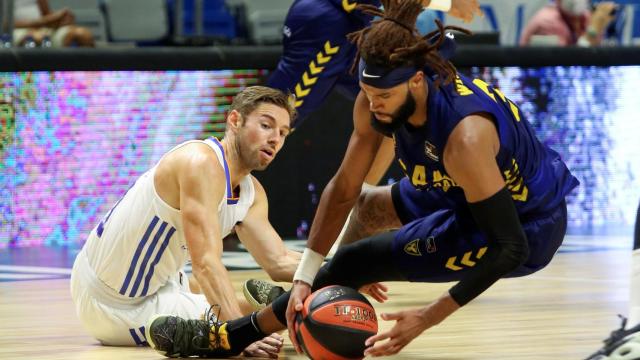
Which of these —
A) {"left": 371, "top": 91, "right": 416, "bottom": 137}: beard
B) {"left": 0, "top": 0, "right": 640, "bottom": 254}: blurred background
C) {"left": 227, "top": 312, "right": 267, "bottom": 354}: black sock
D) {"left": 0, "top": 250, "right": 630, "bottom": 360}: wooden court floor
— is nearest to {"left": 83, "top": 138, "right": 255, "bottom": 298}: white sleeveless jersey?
{"left": 0, "top": 250, "right": 630, "bottom": 360}: wooden court floor

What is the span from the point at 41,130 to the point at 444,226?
12.6 ft

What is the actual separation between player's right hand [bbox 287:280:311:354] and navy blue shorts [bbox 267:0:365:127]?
259 cm

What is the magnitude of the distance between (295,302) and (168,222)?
75 centimetres

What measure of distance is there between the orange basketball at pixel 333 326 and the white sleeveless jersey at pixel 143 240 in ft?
2.46

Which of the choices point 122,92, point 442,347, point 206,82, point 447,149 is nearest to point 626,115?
point 206,82

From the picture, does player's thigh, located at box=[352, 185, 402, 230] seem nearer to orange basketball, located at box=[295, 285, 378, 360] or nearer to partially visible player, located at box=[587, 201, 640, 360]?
orange basketball, located at box=[295, 285, 378, 360]

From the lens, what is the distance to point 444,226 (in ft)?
13.2

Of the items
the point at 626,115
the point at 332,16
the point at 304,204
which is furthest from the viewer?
the point at 626,115

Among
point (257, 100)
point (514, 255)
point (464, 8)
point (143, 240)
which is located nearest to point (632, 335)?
point (514, 255)

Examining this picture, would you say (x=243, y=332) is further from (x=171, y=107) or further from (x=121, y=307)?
(x=171, y=107)

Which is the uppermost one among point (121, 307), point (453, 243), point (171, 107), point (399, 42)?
point (399, 42)

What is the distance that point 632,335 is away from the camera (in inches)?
123

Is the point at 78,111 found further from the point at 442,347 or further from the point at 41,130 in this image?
the point at 442,347

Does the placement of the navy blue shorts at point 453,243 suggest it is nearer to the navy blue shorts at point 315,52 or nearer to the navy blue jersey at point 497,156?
the navy blue jersey at point 497,156
